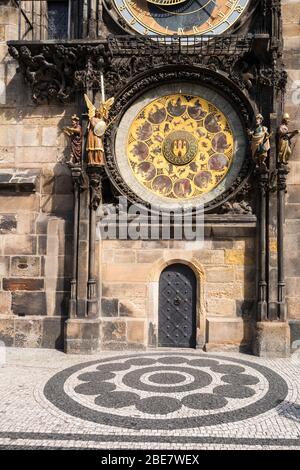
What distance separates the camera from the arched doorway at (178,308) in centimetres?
919

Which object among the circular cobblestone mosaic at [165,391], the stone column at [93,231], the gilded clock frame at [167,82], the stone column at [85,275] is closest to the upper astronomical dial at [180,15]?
the gilded clock frame at [167,82]

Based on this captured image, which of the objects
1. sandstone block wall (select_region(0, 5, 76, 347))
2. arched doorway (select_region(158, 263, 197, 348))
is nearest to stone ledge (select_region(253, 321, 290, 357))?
arched doorway (select_region(158, 263, 197, 348))

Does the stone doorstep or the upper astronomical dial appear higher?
the upper astronomical dial

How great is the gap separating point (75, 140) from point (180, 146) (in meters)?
2.47

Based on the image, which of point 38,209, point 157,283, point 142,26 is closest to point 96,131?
point 38,209

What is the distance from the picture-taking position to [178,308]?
9227 millimetres

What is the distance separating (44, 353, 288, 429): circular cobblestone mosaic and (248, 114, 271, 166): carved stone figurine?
4301 millimetres

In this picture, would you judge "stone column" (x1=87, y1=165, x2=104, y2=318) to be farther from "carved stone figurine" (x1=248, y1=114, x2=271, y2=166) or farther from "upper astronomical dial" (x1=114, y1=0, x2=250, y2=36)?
"upper astronomical dial" (x1=114, y1=0, x2=250, y2=36)

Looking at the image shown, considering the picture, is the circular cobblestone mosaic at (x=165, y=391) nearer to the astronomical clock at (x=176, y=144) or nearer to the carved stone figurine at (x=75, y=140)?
the astronomical clock at (x=176, y=144)

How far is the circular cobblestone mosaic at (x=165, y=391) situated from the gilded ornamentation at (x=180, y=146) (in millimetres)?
4049

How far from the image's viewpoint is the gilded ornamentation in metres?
9.52

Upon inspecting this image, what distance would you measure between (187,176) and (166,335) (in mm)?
3764

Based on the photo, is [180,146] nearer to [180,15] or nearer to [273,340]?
[180,15]

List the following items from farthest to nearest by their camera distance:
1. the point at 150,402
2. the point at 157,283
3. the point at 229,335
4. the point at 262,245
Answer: the point at 157,283 < the point at 229,335 < the point at 262,245 < the point at 150,402
